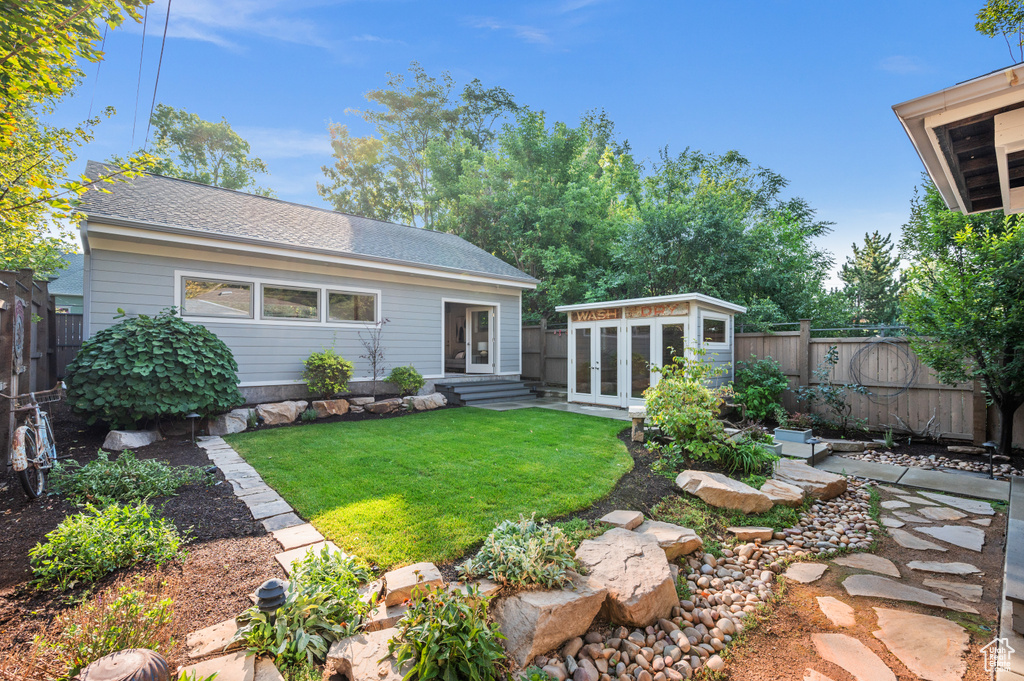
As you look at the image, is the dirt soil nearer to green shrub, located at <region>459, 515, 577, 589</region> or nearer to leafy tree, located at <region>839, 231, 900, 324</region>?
green shrub, located at <region>459, 515, 577, 589</region>

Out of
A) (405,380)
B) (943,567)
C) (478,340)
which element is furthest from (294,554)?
(478,340)

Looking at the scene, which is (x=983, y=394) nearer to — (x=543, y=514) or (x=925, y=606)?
(x=925, y=606)

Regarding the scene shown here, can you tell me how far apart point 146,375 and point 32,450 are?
1.83 meters

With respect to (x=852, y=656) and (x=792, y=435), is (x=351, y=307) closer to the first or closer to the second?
(x=792, y=435)

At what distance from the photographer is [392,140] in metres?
22.9

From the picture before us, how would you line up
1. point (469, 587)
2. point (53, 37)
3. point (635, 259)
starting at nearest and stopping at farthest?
point (469, 587) → point (53, 37) → point (635, 259)

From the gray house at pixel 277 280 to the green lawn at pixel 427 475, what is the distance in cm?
213

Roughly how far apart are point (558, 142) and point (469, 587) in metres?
17.5

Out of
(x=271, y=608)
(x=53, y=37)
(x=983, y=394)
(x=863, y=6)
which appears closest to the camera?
(x=271, y=608)

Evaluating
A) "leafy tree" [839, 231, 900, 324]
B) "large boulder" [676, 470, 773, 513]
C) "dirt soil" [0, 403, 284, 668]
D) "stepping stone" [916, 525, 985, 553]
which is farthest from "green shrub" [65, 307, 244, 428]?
"leafy tree" [839, 231, 900, 324]

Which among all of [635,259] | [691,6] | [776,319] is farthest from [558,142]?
[776,319]

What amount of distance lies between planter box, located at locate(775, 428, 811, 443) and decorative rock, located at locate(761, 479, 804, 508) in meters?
2.39

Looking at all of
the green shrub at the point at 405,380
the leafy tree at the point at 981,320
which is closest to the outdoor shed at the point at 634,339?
the leafy tree at the point at 981,320

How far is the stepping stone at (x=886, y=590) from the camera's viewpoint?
2.53 meters
